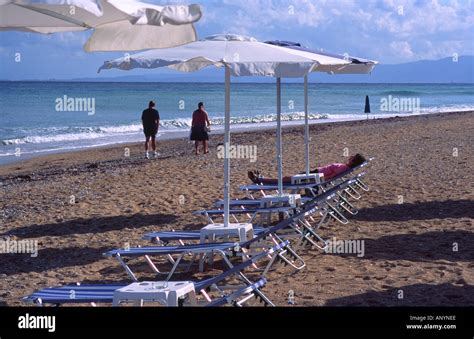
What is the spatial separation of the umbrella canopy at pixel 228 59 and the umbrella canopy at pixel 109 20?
811 mm

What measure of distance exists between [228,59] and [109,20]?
2.17 m

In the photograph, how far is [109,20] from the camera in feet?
14.3

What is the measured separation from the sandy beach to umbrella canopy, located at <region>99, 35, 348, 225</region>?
148 centimetres

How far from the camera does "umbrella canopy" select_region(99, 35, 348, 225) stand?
6.37m

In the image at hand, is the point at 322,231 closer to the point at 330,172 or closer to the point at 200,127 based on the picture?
the point at 330,172

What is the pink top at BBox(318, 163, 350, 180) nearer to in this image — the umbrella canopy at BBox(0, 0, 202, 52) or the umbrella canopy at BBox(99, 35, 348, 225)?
the umbrella canopy at BBox(99, 35, 348, 225)

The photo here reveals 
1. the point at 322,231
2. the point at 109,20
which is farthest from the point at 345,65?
the point at 109,20

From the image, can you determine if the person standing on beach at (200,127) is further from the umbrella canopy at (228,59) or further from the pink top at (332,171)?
the umbrella canopy at (228,59)

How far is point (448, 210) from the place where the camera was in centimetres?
928

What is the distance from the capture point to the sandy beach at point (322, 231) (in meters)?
6.20

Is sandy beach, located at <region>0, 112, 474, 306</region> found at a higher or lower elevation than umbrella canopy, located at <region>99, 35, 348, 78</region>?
lower

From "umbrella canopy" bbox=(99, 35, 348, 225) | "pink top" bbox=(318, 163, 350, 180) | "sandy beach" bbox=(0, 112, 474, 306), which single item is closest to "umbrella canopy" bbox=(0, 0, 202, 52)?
"umbrella canopy" bbox=(99, 35, 348, 225)
